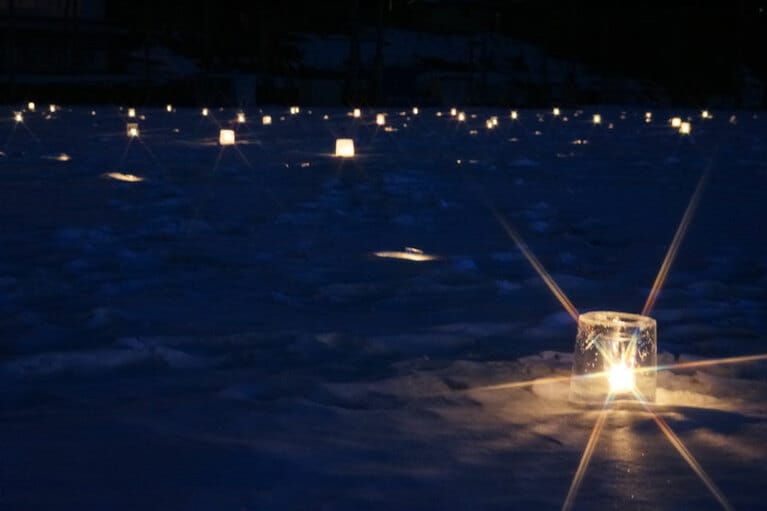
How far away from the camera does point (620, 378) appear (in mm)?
3809

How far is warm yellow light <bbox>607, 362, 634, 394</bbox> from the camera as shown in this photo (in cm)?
379

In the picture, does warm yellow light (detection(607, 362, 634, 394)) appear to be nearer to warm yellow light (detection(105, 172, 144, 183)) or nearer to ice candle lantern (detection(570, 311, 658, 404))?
ice candle lantern (detection(570, 311, 658, 404))

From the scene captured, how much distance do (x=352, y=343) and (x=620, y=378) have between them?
126cm

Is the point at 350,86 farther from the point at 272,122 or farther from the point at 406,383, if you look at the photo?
the point at 406,383

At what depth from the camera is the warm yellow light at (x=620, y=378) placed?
12.4 feet

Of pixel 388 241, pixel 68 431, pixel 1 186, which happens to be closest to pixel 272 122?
pixel 1 186

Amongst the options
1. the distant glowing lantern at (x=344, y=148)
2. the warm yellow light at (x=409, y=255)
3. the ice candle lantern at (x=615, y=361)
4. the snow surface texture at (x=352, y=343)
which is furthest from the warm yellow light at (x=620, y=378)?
the distant glowing lantern at (x=344, y=148)

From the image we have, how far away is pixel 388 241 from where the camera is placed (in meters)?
7.46

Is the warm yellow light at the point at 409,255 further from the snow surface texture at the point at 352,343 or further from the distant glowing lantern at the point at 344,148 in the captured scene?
A: the distant glowing lantern at the point at 344,148

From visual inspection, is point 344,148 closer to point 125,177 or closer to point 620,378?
point 125,177

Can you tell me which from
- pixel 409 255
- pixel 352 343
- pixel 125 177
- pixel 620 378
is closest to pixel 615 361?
pixel 620 378

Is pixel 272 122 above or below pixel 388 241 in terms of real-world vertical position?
above

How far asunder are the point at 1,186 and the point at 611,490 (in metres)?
8.53

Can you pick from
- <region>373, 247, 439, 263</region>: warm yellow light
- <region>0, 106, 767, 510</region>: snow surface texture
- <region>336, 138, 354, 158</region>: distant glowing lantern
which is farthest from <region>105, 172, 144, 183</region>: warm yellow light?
<region>373, 247, 439, 263</region>: warm yellow light
